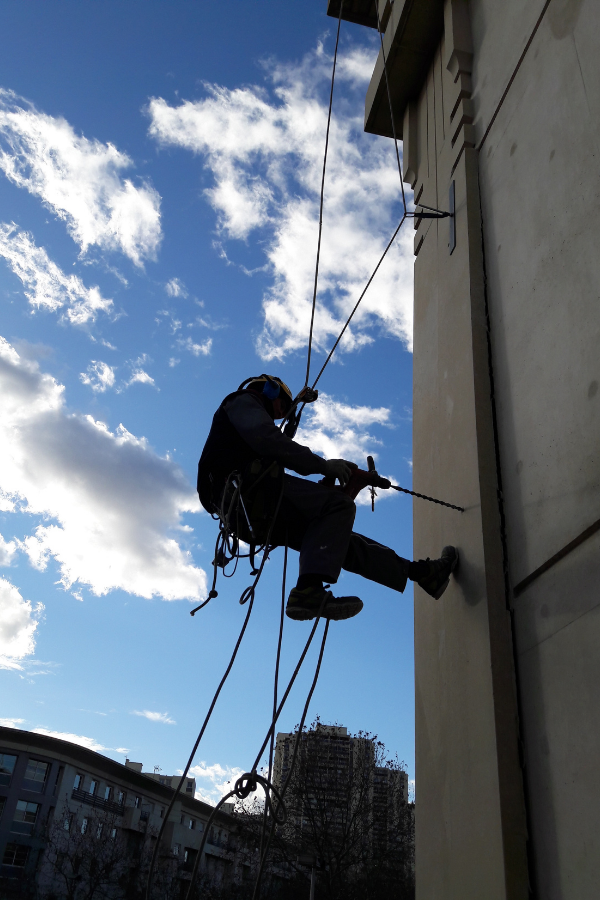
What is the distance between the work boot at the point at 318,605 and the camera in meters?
3.72

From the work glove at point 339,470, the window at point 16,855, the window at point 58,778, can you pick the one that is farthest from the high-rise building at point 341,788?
the window at point 58,778

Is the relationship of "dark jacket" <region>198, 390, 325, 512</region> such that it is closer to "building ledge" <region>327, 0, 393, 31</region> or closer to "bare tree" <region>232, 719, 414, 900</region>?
"building ledge" <region>327, 0, 393, 31</region>

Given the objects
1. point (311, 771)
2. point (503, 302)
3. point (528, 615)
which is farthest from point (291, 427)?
point (311, 771)

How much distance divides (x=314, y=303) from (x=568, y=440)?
2.59m

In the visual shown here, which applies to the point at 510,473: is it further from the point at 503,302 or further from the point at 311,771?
the point at 311,771

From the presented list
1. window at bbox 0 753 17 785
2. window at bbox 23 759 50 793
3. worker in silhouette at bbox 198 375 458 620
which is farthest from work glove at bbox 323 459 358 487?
window at bbox 23 759 50 793

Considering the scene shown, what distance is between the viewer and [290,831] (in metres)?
21.5

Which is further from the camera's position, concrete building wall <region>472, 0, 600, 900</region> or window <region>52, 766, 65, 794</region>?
window <region>52, 766, 65, 794</region>

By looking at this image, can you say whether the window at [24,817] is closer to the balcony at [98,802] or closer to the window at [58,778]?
the window at [58,778]

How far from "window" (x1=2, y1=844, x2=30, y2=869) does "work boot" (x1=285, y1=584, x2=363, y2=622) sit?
147 feet

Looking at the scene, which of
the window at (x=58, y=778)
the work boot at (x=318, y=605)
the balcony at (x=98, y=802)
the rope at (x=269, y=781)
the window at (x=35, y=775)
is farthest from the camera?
the balcony at (x=98, y=802)

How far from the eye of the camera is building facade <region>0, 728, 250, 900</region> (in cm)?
3844

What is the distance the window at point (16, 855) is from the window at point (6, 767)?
3.70 m

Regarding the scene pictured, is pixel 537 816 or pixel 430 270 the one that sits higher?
pixel 430 270
